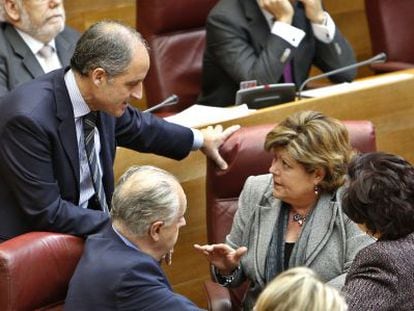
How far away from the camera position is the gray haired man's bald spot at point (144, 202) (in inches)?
79.2

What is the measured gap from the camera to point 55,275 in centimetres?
211

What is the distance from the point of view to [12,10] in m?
3.19

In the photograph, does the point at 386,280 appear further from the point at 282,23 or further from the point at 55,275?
the point at 282,23

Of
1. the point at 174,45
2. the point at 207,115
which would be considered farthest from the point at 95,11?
the point at 207,115

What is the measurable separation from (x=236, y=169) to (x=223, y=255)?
32cm

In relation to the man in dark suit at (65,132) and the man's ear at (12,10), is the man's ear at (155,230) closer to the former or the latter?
the man in dark suit at (65,132)

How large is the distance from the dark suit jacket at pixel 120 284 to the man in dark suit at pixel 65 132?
0.30 metres

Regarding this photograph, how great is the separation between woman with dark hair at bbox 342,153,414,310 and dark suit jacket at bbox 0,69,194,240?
2.06 feet

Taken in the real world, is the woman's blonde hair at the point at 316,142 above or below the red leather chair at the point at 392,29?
above

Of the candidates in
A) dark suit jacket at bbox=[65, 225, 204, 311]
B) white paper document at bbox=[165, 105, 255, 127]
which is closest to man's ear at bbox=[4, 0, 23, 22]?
white paper document at bbox=[165, 105, 255, 127]

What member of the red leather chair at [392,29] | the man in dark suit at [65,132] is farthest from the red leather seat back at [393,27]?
the man in dark suit at [65,132]

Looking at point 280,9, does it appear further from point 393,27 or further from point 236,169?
point 236,169

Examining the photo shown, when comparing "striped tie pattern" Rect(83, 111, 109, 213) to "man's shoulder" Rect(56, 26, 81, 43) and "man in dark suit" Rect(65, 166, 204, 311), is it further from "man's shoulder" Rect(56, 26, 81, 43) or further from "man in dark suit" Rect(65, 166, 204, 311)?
"man's shoulder" Rect(56, 26, 81, 43)

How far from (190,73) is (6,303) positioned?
6.79 ft
